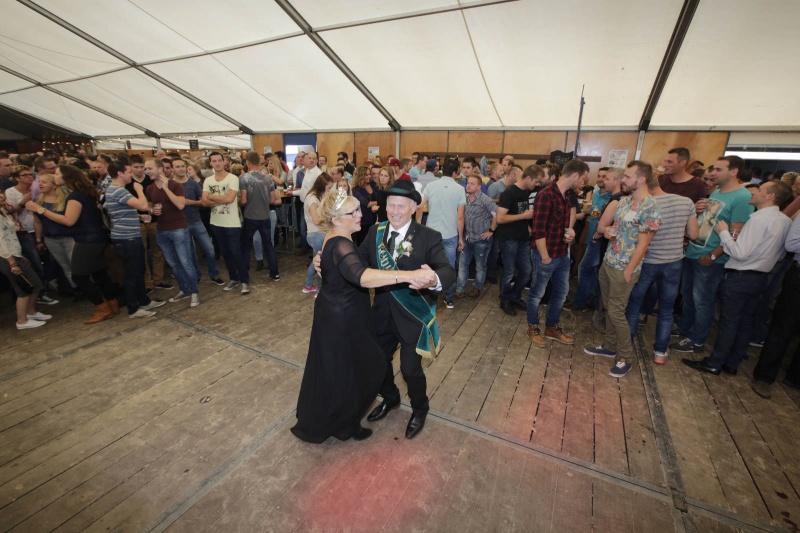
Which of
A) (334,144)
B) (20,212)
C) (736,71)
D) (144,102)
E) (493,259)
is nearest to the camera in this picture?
(20,212)

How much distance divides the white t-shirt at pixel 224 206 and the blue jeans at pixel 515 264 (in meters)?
3.86

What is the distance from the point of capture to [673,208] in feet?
10.1

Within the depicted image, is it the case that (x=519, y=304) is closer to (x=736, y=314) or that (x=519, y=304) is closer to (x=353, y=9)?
(x=736, y=314)

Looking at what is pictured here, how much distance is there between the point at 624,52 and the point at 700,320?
4.39 metres

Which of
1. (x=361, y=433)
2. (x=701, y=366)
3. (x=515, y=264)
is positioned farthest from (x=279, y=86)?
(x=701, y=366)

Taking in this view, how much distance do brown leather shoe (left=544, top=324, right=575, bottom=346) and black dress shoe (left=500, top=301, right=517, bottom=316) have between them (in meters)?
0.62

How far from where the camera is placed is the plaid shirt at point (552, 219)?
11.2 feet

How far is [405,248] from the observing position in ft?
7.02

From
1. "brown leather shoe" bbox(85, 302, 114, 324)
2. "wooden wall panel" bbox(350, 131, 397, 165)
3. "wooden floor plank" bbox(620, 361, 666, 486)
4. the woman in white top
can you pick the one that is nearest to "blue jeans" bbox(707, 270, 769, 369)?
"wooden floor plank" bbox(620, 361, 666, 486)

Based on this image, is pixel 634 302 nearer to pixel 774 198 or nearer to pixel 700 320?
pixel 700 320

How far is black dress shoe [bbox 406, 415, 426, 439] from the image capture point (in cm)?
246

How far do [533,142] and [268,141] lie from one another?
9474 millimetres

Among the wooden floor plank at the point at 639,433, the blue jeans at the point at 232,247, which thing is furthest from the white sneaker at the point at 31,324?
the wooden floor plank at the point at 639,433

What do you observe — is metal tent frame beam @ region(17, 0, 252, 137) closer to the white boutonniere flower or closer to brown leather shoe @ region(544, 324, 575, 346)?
the white boutonniere flower
